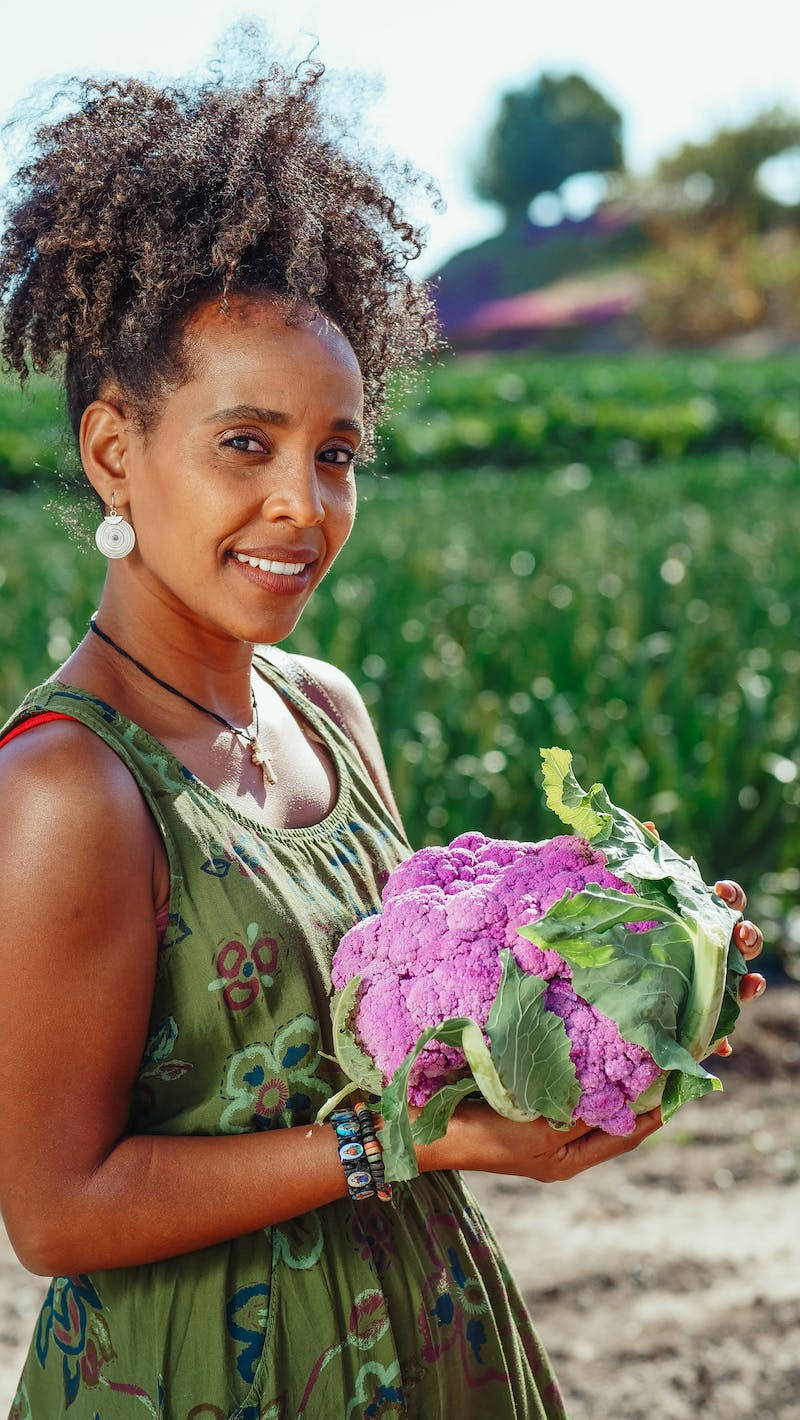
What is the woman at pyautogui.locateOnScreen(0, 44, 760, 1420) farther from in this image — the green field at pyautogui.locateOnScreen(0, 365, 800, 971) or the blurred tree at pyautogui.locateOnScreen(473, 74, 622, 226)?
the blurred tree at pyautogui.locateOnScreen(473, 74, 622, 226)

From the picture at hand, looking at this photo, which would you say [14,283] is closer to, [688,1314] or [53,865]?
[53,865]

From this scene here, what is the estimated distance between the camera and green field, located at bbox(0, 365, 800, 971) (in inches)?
187

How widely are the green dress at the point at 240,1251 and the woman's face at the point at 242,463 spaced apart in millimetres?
178

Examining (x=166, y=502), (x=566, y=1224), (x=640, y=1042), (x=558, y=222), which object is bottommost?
(x=566, y=1224)

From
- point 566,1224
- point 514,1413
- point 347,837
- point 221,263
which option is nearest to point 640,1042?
point 347,837

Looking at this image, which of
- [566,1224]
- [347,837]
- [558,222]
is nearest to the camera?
[347,837]

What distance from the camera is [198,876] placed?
1408 millimetres

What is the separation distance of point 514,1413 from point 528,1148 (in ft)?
1.46

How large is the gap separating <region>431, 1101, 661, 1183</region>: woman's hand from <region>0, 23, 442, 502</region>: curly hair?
79cm

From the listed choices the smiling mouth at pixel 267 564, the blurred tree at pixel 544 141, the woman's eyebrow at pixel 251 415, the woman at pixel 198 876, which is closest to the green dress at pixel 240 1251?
the woman at pixel 198 876

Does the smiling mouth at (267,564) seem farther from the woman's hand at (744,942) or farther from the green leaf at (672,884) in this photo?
the woman's hand at (744,942)

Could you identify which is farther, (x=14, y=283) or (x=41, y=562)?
(x=41, y=562)

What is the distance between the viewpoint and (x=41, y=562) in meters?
7.21

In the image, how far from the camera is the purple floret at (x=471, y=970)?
4.43ft
